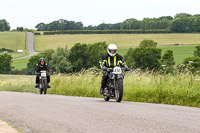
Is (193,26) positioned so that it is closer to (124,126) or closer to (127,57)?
(127,57)

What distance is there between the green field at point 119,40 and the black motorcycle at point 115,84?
11682 cm

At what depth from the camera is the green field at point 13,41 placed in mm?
148750

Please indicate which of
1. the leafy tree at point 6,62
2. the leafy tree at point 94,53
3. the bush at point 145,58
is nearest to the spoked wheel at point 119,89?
the bush at point 145,58

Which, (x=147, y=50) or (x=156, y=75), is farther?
(x=147, y=50)

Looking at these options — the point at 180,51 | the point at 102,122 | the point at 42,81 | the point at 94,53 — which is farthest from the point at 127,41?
the point at 102,122

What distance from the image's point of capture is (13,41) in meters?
155

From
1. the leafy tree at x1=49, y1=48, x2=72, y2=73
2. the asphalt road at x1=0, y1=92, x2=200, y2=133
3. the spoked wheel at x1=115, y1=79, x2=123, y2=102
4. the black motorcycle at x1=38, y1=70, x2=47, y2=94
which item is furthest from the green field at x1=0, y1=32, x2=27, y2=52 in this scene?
the asphalt road at x1=0, y1=92, x2=200, y2=133

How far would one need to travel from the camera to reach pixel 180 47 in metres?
125

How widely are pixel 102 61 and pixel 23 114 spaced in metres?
4.16

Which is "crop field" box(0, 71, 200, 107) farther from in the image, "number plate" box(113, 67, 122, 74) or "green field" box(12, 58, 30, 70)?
"green field" box(12, 58, 30, 70)

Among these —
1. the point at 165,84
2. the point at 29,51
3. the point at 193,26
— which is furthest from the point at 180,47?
the point at 165,84

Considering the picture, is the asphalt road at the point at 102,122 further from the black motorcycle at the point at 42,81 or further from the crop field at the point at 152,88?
the black motorcycle at the point at 42,81

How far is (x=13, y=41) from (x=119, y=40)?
1554 inches

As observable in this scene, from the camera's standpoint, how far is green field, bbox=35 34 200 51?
5290 inches
